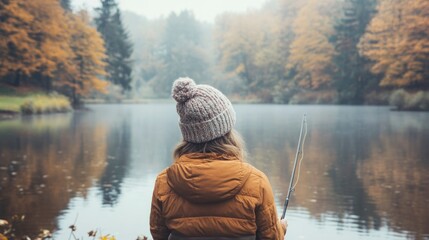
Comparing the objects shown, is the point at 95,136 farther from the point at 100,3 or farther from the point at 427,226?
the point at 100,3

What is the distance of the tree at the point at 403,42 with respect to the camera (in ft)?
142

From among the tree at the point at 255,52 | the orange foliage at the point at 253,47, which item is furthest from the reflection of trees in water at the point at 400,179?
the orange foliage at the point at 253,47

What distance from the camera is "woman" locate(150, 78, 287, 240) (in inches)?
99.5

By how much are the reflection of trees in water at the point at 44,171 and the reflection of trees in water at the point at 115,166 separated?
0.23 m

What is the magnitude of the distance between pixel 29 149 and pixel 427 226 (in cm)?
1169

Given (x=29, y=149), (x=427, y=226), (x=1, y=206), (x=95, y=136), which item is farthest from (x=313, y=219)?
(x=95, y=136)

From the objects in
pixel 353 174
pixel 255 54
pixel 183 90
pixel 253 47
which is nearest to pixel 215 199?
pixel 183 90

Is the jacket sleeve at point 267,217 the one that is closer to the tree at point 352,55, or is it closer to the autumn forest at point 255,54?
the autumn forest at point 255,54

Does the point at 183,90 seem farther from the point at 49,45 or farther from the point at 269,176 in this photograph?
the point at 49,45

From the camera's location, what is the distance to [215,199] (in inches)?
100

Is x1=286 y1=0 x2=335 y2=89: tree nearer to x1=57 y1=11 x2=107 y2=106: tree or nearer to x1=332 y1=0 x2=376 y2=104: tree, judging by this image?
x1=332 y1=0 x2=376 y2=104: tree

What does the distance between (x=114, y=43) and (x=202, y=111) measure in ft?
210

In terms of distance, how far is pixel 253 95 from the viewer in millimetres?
70188

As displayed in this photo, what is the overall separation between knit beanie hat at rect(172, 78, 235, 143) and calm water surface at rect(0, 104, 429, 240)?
4.96m
